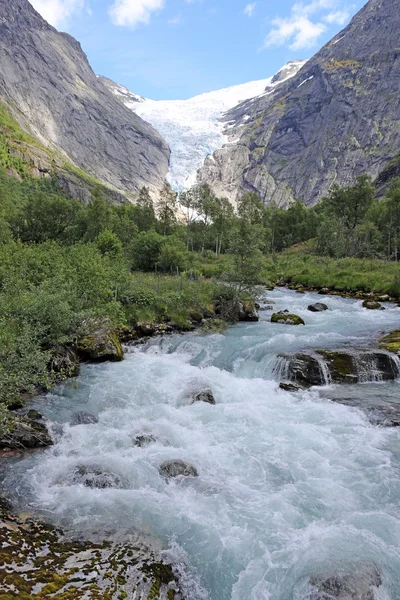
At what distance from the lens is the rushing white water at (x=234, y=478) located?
288 inches

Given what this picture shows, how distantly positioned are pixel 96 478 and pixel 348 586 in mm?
5884

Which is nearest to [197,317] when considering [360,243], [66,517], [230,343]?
[230,343]

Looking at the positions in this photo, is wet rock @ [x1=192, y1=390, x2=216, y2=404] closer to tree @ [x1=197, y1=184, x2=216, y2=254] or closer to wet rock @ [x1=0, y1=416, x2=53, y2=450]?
wet rock @ [x1=0, y1=416, x2=53, y2=450]

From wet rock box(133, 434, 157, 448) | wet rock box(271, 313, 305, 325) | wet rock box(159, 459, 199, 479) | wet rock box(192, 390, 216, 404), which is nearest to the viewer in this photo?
wet rock box(159, 459, 199, 479)

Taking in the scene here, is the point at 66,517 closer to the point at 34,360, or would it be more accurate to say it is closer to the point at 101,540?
the point at 101,540

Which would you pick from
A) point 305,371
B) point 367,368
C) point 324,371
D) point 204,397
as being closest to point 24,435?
point 204,397

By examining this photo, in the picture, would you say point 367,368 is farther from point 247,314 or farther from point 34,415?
point 34,415

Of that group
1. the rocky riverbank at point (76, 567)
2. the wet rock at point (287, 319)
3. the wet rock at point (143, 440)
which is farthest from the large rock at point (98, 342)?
the wet rock at point (287, 319)

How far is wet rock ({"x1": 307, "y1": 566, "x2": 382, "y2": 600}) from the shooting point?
246 inches

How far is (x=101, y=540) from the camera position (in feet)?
23.9

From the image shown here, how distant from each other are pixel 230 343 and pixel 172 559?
15509 mm

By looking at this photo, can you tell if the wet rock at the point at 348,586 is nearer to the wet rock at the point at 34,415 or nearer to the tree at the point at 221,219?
the wet rock at the point at 34,415

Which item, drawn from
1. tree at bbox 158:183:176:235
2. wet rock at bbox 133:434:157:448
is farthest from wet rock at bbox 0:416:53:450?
tree at bbox 158:183:176:235

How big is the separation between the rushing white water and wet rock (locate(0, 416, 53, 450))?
1.41ft
